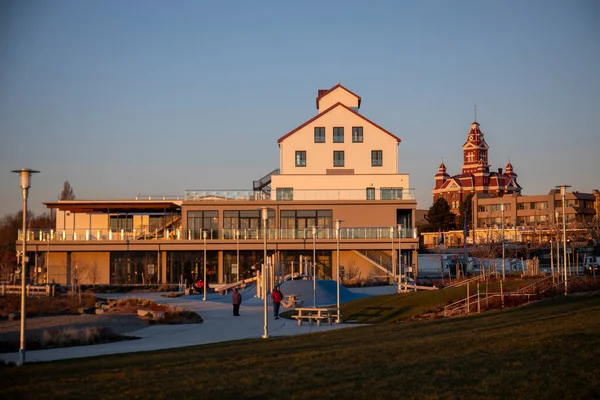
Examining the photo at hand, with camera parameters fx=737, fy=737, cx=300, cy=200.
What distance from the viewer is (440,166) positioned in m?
161

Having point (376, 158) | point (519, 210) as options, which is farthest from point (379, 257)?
point (519, 210)

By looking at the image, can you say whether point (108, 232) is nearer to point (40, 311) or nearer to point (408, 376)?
point (40, 311)

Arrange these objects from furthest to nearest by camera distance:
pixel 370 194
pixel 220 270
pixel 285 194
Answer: pixel 285 194 → pixel 370 194 → pixel 220 270

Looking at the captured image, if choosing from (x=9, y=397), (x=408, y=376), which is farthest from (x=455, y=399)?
(x=9, y=397)

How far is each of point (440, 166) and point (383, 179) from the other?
328ft

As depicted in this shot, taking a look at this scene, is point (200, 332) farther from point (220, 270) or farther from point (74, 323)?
point (220, 270)

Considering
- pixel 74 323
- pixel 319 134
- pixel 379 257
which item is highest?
pixel 319 134

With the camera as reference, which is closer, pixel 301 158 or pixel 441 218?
pixel 301 158

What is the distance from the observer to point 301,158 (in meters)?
66.1

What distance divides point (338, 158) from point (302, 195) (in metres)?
6.07

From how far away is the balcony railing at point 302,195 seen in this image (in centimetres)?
6156

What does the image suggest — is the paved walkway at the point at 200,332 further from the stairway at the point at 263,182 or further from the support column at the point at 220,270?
the stairway at the point at 263,182

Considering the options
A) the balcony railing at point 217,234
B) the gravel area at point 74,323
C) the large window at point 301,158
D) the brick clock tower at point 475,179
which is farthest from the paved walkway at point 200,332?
the brick clock tower at point 475,179

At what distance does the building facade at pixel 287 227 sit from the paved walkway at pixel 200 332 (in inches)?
864
